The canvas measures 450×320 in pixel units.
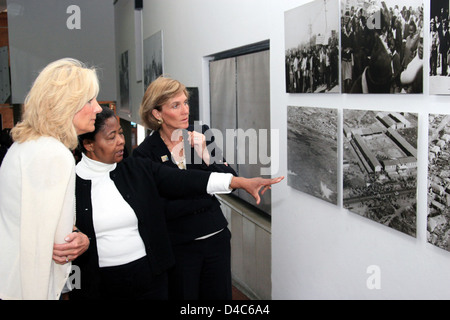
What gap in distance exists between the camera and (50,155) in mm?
1554

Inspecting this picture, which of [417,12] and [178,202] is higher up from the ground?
[417,12]

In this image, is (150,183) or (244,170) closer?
(150,183)

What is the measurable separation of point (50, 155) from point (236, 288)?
3398 millimetres

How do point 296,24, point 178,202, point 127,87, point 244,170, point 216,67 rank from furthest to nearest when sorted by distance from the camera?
point 127,87 → point 216,67 → point 244,170 → point 296,24 → point 178,202

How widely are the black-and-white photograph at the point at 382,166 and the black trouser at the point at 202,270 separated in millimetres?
776

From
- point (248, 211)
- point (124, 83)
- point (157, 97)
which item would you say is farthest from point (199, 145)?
point (124, 83)

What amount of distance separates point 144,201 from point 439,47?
4.70 feet

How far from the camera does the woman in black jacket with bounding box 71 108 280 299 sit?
2.10m

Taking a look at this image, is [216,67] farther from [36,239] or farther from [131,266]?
[36,239]

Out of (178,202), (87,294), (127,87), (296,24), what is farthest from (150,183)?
(127,87)

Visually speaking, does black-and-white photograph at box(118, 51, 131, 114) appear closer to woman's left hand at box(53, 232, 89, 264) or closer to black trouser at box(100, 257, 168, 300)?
black trouser at box(100, 257, 168, 300)

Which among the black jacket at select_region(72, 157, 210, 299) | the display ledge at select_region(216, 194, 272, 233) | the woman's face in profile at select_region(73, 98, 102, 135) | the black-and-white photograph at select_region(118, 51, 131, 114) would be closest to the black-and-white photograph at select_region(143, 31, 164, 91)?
the black-and-white photograph at select_region(118, 51, 131, 114)

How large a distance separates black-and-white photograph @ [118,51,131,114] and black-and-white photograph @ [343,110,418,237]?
25.8 feet

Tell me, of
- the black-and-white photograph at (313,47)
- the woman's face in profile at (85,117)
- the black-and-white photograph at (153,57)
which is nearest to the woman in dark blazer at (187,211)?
the black-and-white photograph at (313,47)
